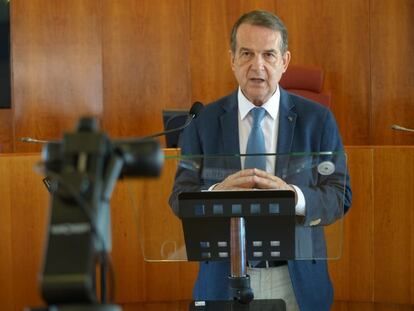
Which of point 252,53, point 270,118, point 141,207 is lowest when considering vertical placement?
point 141,207

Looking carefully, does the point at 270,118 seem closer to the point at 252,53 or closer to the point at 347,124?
the point at 252,53

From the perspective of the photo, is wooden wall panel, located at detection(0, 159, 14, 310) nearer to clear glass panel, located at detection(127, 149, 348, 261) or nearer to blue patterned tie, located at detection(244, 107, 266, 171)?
blue patterned tie, located at detection(244, 107, 266, 171)

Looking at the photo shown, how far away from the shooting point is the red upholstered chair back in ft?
20.9

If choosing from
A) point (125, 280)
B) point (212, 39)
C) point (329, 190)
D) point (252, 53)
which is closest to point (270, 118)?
point (252, 53)

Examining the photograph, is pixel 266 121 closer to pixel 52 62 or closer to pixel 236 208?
pixel 236 208

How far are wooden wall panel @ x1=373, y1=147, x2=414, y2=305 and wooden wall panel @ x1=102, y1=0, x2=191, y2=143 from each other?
2921mm

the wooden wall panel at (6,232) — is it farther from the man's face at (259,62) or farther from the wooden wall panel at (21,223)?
the man's face at (259,62)

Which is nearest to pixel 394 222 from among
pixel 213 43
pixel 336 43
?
pixel 336 43

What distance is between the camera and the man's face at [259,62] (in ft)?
8.79

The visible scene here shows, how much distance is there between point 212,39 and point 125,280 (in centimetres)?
300

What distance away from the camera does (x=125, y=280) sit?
17.5 ft

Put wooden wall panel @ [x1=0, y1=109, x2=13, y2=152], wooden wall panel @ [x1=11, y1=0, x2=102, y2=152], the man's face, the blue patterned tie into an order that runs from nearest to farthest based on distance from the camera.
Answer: the blue patterned tie < the man's face < wooden wall panel @ [x1=11, y1=0, x2=102, y2=152] < wooden wall panel @ [x1=0, y1=109, x2=13, y2=152]

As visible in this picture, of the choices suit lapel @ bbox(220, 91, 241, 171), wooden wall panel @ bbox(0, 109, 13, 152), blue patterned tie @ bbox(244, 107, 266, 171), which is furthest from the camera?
wooden wall panel @ bbox(0, 109, 13, 152)

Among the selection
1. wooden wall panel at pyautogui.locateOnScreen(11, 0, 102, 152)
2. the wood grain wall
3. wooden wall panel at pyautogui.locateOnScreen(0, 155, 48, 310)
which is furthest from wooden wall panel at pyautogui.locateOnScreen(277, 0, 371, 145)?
wooden wall panel at pyautogui.locateOnScreen(0, 155, 48, 310)
